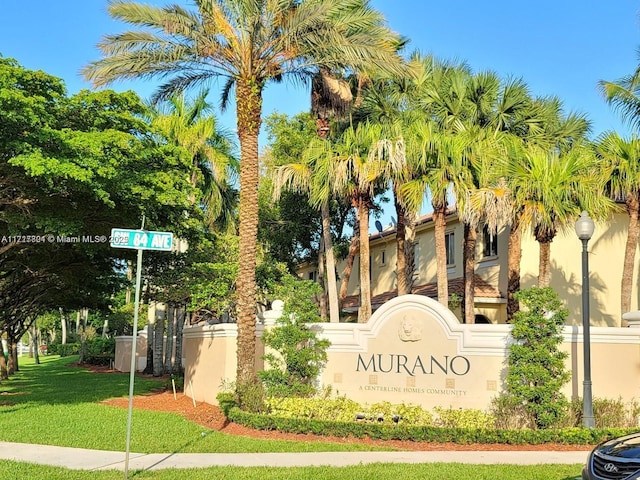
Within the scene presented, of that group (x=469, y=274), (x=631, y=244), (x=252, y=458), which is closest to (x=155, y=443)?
(x=252, y=458)

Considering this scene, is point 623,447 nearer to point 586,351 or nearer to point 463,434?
point 463,434

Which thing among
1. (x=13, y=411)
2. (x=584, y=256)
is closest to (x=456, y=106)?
(x=584, y=256)

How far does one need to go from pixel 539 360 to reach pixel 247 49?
352 inches

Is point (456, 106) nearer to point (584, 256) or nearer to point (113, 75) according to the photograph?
point (584, 256)

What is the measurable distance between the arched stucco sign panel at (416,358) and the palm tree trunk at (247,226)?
174 cm

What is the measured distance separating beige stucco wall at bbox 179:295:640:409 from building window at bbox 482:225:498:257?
1137 centimetres

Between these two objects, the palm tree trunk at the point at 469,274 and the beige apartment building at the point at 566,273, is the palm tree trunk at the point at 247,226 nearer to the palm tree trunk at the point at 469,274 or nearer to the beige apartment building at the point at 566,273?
the palm tree trunk at the point at 469,274

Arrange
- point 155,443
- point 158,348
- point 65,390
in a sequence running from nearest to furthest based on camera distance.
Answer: point 155,443 < point 65,390 < point 158,348

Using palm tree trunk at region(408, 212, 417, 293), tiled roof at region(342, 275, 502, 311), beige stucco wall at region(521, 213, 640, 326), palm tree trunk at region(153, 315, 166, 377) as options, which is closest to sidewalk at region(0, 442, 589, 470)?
palm tree trunk at region(408, 212, 417, 293)

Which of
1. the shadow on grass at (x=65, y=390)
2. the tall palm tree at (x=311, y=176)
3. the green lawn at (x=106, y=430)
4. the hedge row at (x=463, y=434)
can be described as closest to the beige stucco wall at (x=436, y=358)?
the hedge row at (x=463, y=434)

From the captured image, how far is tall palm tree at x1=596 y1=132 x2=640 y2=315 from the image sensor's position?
1751 centimetres

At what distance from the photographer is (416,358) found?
46.8 ft

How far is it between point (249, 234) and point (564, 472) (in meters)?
8.19

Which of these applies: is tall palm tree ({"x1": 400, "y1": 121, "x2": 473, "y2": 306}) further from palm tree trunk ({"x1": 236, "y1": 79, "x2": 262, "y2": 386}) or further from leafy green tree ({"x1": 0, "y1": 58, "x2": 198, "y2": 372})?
leafy green tree ({"x1": 0, "y1": 58, "x2": 198, "y2": 372})
